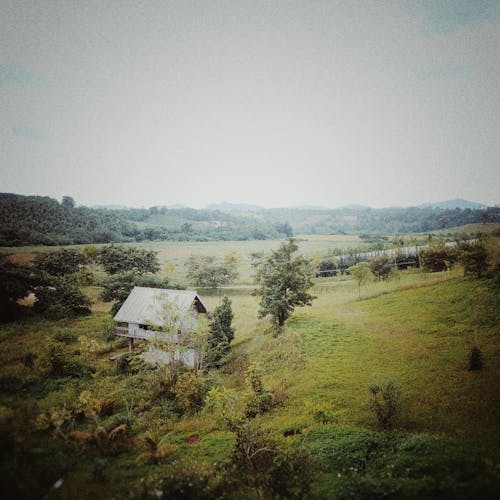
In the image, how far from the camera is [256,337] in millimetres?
23359

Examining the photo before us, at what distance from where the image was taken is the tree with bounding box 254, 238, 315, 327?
2231 cm

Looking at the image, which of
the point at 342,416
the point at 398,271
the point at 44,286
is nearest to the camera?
the point at 342,416

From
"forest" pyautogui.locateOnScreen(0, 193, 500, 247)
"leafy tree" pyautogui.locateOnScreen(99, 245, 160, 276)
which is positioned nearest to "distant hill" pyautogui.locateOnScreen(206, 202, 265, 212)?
"forest" pyautogui.locateOnScreen(0, 193, 500, 247)

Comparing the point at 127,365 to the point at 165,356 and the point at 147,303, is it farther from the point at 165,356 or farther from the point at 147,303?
the point at 147,303

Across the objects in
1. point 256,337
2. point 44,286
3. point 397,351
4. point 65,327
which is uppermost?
point 44,286

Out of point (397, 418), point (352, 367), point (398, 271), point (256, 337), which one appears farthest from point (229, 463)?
point (398, 271)

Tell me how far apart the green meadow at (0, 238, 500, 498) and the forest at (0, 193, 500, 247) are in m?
4.74

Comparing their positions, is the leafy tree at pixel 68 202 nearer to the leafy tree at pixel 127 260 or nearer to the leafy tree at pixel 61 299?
the leafy tree at pixel 127 260

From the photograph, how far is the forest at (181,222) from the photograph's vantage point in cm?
1562

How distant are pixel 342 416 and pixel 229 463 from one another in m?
4.99

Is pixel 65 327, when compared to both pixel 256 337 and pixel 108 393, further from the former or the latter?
pixel 256 337

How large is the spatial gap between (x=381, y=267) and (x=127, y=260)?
26247mm

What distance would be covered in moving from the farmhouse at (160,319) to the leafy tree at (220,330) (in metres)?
1.35

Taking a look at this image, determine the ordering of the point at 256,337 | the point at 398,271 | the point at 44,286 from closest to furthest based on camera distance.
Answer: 1. the point at 44,286
2. the point at 256,337
3. the point at 398,271
